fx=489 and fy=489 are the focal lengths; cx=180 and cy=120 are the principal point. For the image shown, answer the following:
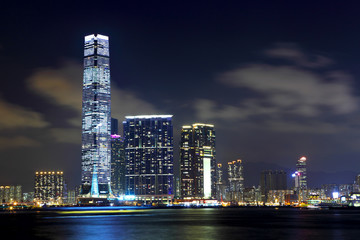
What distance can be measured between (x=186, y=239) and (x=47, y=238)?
21.5 meters

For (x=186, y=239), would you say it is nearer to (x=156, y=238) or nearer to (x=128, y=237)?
(x=156, y=238)

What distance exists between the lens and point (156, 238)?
247 feet

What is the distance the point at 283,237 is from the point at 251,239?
6174mm

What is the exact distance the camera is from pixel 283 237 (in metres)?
75.5

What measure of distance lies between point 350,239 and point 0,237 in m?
53.1

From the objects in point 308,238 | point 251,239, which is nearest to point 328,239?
point 308,238

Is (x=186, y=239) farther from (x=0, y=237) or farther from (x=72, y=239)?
(x=0, y=237)

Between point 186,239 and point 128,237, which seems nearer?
point 186,239

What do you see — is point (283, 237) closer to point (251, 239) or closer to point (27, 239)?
point (251, 239)

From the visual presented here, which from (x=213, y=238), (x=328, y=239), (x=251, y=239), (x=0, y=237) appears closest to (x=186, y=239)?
(x=213, y=238)

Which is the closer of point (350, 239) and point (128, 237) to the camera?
point (350, 239)

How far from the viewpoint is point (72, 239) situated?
7369cm

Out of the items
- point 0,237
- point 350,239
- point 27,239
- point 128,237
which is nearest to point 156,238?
point 128,237

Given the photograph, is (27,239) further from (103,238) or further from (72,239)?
(103,238)
